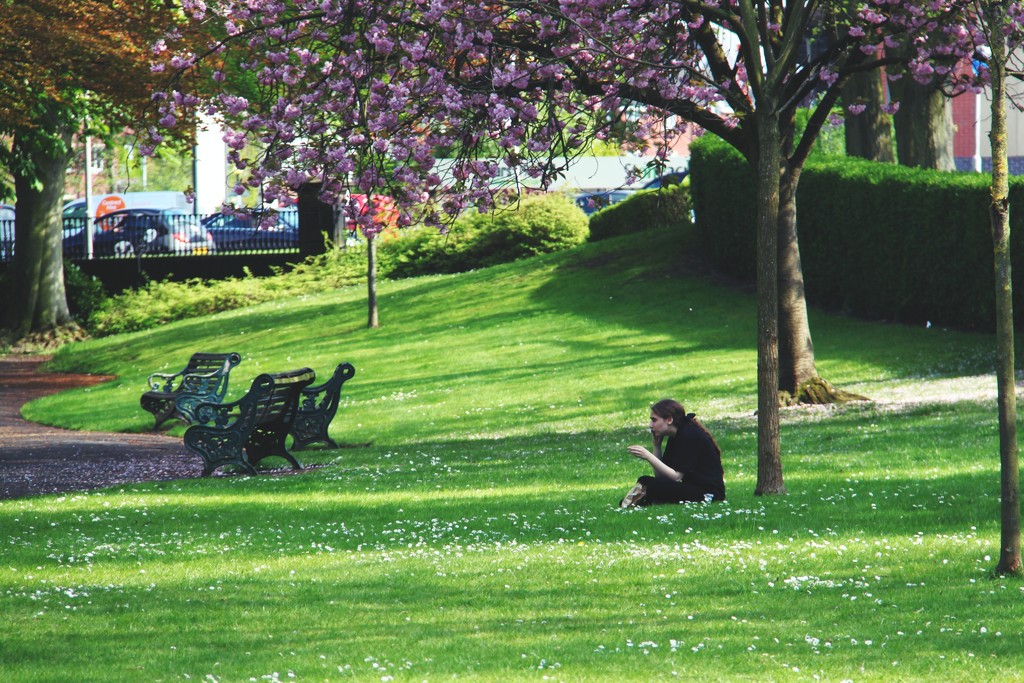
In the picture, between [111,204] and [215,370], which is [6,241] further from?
[111,204]

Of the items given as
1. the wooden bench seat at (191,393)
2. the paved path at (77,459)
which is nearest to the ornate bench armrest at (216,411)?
the paved path at (77,459)

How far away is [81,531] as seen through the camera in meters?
9.79

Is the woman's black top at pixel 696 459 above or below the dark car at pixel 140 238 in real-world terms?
below

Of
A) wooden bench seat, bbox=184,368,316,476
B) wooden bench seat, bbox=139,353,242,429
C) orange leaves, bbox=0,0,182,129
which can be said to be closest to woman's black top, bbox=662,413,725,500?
wooden bench seat, bbox=184,368,316,476

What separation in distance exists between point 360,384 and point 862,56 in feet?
33.9

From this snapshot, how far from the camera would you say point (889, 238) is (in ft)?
68.9

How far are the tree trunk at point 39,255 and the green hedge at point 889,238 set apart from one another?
1633 centimetres

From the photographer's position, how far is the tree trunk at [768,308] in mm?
9977

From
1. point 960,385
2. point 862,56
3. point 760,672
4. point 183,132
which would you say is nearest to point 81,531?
point 760,672

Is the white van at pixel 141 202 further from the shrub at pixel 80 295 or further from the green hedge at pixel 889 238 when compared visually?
the green hedge at pixel 889 238

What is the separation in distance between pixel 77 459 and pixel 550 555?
9.08 meters

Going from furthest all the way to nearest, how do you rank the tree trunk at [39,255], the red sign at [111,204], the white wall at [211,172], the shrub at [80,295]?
1. the white wall at [211,172]
2. the red sign at [111,204]
3. the shrub at [80,295]
4. the tree trunk at [39,255]

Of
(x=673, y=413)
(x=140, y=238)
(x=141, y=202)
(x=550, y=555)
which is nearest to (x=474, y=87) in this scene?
(x=673, y=413)

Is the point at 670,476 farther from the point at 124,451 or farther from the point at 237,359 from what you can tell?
the point at 237,359
